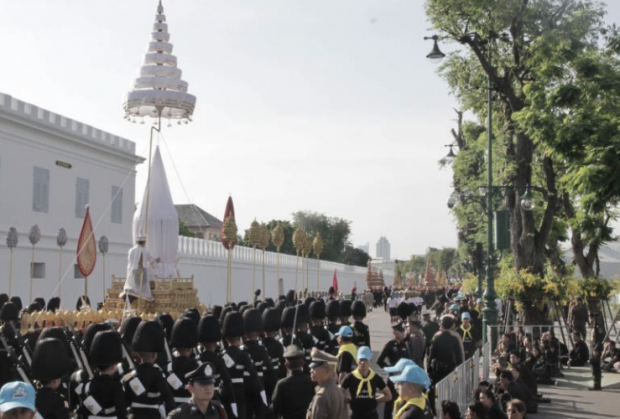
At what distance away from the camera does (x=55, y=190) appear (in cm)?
2888

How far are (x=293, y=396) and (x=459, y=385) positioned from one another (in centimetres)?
425

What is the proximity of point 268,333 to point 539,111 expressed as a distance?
8.54 metres

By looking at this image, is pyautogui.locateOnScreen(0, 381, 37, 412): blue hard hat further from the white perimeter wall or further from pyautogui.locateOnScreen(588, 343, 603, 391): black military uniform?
the white perimeter wall

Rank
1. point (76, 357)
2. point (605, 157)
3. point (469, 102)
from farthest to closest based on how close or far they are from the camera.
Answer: point (469, 102), point (605, 157), point (76, 357)

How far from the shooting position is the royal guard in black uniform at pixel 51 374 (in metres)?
5.77

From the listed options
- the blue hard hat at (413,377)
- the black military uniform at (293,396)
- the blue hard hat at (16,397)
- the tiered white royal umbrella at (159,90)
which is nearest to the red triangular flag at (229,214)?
the tiered white royal umbrella at (159,90)

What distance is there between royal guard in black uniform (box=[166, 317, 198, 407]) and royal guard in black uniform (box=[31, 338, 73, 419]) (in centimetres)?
119

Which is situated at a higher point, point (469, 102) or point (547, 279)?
point (469, 102)

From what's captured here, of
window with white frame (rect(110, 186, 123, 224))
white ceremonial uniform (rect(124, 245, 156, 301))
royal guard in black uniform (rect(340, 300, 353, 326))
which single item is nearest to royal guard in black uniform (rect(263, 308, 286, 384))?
royal guard in black uniform (rect(340, 300, 353, 326))

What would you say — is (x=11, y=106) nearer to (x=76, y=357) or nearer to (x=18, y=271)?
(x=18, y=271)

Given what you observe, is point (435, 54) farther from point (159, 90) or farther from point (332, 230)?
point (332, 230)

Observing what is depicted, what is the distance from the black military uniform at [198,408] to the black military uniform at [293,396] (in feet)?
5.16

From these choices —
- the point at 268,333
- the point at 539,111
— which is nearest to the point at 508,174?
the point at 539,111

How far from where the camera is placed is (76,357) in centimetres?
939
